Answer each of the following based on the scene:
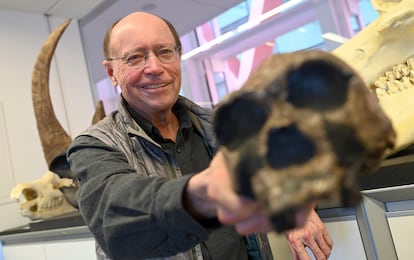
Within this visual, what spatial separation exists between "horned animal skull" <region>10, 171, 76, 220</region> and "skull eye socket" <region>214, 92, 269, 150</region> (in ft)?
4.98

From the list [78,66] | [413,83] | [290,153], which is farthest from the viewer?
[78,66]

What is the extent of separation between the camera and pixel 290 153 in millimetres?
285

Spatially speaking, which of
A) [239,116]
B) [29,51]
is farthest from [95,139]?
[29,51]

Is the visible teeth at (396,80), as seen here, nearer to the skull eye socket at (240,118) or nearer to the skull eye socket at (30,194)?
the skull eye socket at (240,118)

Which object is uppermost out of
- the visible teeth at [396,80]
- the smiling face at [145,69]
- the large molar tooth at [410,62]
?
the smiling face at [145,69]

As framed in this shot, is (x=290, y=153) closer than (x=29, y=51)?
Yes

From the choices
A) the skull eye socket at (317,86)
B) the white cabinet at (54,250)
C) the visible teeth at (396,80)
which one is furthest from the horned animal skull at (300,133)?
the white cabinet at (54,250)

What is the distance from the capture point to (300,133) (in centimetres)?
29

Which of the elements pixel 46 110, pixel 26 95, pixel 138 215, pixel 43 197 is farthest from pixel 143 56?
pixel 26 95

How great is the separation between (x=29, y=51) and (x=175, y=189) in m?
2.15

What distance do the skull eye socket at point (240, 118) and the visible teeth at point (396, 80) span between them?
0.71 m

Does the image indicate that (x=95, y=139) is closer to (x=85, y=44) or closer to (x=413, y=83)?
(x=413, y=83)

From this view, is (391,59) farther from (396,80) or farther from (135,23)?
(135,23)

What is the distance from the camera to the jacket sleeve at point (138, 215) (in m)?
0.42
